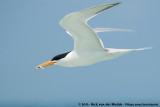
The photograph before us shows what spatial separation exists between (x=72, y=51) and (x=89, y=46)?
50 cm

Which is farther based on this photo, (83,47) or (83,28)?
(83,47)

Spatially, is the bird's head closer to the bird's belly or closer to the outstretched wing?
the bird's belly

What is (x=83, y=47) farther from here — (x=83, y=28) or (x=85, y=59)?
(x=83, y=28)

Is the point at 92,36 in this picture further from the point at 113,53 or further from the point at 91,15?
the point at 91,15

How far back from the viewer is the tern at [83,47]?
193 inches

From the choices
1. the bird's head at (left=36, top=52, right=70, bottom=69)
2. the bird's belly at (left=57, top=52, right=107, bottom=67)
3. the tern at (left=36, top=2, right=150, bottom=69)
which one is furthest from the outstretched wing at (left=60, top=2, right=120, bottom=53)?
the bird's head at (left=36, top=52, right=70, bottom=69)

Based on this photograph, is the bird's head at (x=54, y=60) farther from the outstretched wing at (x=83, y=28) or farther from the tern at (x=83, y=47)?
the outstretched wing at (x=83, y=28)

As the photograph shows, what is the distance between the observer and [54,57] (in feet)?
21.6

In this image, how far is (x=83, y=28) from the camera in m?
5.23

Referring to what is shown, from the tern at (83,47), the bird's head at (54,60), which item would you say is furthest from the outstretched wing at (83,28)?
the bird's head at (54,60)

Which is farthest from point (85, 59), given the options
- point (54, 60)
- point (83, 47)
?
point (54, 60)

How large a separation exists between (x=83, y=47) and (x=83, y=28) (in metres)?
0.77

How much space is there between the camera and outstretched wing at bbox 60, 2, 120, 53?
440 centimetres

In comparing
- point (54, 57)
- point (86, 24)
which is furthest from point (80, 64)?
point (86, 24)
